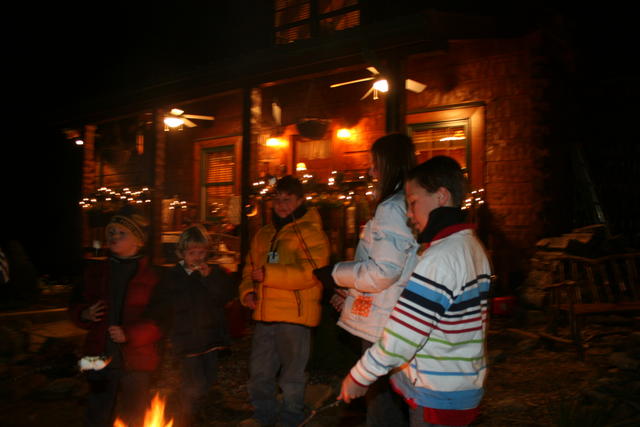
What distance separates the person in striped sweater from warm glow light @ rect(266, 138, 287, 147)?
26.9 feet

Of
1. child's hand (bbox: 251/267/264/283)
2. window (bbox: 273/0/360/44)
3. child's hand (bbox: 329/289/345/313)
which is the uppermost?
window (bbox: 273/0/360/44)

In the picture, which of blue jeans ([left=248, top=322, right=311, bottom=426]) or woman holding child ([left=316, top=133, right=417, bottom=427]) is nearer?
woman holding child ([left=316, top=133, right=417, bottom=427])

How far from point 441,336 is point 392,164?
1.11m

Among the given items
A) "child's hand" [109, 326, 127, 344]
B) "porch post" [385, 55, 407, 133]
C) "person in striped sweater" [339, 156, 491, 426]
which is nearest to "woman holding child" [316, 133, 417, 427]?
"person in striped sweater" [339, 156, 491, 426]

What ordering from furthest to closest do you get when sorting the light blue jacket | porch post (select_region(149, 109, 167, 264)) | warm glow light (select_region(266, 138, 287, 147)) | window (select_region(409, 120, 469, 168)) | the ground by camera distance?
warm glow light (select_region(266, 138, 287, 147)), porch post (select_region(149, 109, 167, 264)), window (select_region(409, 120, 469, 168)), the ground, the light blue jacket

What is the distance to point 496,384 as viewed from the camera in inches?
186

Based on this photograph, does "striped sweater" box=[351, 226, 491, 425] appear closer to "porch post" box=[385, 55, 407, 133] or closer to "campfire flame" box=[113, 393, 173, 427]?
"campfire flame" box=[113, 393, 173, 427]

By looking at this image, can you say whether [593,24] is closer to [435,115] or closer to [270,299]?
[435,115]

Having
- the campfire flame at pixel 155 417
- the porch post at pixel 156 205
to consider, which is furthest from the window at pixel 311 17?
the campfire flame at pixel 155 417

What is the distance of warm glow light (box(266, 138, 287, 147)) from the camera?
10.1m

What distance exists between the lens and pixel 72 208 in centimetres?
1243

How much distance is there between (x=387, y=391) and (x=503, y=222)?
5.30 meters

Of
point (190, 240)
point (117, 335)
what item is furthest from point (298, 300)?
point (117, 335)

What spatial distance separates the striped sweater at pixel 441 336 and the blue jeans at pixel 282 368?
5.50ft
